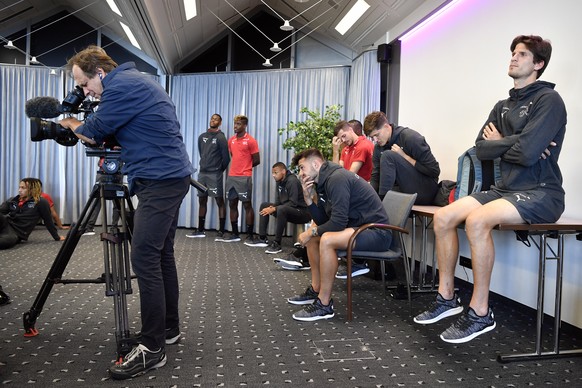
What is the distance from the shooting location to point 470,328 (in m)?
2.36

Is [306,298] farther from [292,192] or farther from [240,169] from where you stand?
[240,169]

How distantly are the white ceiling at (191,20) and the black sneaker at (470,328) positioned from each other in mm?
3136

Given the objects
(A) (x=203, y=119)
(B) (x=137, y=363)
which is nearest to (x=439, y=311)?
(B) (x=137, y=363)

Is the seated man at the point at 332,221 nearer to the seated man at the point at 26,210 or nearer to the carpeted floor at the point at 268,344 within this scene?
the carpeted floor at the point at 268,344

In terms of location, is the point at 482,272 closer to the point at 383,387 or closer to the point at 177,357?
the point at 383,387

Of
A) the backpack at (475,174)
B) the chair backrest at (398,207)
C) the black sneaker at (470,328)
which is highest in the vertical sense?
the backpack at (475,174)

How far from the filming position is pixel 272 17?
7.56 m

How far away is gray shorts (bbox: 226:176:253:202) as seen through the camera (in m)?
6.67

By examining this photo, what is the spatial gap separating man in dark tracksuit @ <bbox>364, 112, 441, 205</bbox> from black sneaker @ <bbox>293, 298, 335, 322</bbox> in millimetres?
1252

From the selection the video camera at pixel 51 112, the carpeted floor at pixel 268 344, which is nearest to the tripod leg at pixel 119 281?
the carpeted floor at pixel 268 344

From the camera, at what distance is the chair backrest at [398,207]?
10.4ft

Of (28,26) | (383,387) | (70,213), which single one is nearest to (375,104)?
(383,387)

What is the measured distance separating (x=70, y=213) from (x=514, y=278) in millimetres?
6558

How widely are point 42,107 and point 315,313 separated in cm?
195
